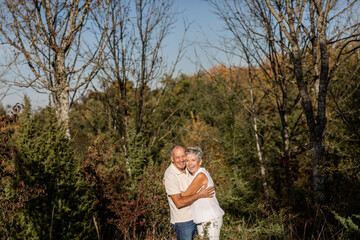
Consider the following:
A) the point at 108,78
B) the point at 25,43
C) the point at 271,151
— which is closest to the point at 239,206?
the point at 108,78

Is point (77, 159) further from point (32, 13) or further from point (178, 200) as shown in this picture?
point (32, 13)

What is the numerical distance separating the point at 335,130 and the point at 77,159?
9766 mm

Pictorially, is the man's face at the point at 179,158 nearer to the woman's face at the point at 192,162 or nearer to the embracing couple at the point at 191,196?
the embracing couple at the point at 191,196

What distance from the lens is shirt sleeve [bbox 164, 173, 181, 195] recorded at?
2902 mm

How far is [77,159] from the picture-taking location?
16.0ft

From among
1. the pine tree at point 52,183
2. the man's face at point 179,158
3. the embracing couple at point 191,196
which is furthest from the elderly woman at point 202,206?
the pine tree at point 52,183

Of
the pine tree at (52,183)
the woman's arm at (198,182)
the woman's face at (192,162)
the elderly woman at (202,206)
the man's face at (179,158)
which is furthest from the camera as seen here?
the pine tree at (52,183)

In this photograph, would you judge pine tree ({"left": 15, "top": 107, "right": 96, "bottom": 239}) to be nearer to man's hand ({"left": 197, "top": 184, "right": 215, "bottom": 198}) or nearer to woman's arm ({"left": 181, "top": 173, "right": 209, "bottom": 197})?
woman's arm ({"left": 181, "top": 173, "right": 209, "bottom": 197})

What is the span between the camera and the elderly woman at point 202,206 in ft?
8.57

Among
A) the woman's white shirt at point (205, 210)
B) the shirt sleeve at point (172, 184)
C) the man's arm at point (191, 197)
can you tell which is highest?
the shirt sleeve at point (172, 184)

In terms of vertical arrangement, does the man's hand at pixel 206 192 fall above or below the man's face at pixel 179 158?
below

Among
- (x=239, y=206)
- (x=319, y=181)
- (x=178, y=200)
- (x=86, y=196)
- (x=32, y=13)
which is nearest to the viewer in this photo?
(x=178, y=200)

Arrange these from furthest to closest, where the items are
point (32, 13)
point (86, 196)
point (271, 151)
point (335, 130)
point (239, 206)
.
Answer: point (271, 151) < point (335, 130) < point (239, 206) < point (32, 13) < point (86, 196)

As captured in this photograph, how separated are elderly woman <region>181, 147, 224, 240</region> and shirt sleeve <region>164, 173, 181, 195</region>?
9 centimetres
